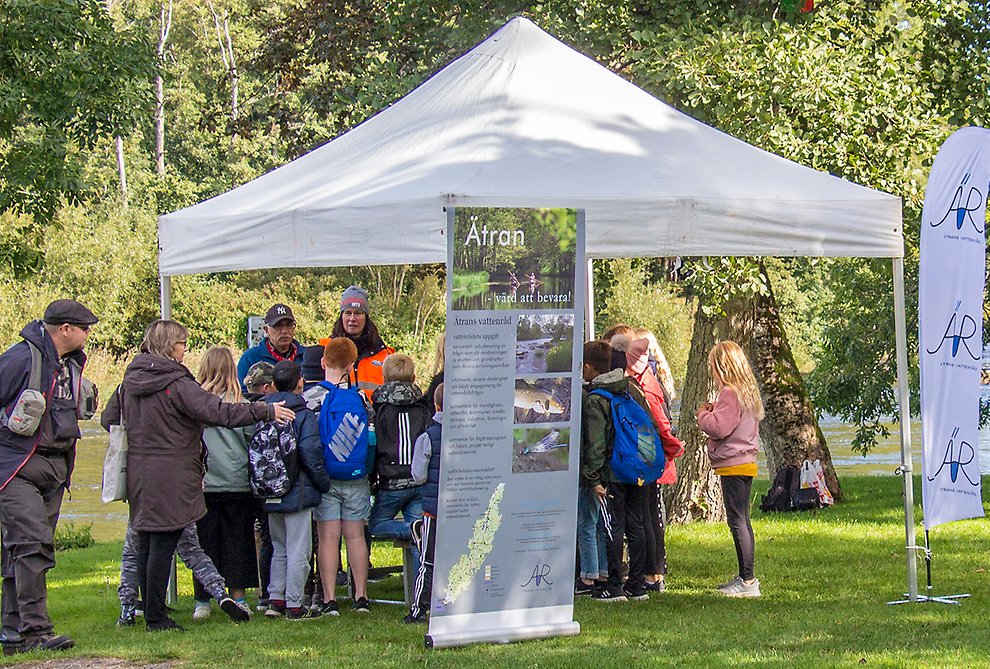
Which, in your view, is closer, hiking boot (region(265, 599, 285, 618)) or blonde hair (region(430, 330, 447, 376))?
blonde hair (region(430, 330, 447, 376))

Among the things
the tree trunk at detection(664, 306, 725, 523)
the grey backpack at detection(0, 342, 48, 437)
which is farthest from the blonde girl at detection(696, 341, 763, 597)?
the tree trunk at detection(664, 306, 725, 523)

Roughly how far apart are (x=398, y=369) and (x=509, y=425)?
112 cm

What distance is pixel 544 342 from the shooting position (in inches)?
270

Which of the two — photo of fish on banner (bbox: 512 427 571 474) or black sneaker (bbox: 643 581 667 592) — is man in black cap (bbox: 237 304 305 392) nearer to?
photo of fish on banner (bbox: 512 427 571 474)

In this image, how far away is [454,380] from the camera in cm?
668

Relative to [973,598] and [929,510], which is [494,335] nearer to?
[929,510]

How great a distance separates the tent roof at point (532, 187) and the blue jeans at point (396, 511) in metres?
1.45

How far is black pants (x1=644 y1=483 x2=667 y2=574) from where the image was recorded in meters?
8.34

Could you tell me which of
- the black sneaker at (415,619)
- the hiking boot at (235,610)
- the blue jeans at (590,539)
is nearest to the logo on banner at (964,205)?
the blue jeans at (590,539)

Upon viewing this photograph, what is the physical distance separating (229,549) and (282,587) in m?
0.39

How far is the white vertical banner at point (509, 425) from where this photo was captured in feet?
21.8

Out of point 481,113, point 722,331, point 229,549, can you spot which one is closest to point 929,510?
point 481,113

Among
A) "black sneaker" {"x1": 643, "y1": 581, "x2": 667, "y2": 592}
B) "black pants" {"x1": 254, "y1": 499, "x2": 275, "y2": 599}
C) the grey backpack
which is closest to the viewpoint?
the grey backpack

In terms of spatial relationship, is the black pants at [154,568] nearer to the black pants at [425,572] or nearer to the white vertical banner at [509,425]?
the black pants at [425,572]
